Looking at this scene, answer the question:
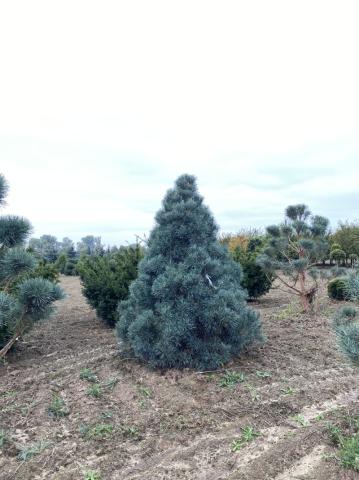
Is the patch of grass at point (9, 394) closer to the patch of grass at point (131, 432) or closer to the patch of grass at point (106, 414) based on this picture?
the patch of grass at point (106, 414)

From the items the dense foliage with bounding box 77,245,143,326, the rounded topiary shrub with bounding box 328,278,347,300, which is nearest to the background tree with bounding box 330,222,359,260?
the rounded topiary shrub with bounding box 328,278,347,300

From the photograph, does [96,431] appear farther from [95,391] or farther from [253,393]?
[253,393]

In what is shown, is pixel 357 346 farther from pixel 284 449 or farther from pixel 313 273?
pixel 313 273

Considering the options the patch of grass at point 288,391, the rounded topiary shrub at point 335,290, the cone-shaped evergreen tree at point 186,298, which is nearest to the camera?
the patch of grass at point 288,391

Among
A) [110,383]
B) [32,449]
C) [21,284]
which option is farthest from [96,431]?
[21,284]

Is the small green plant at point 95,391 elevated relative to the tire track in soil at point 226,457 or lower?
elevated

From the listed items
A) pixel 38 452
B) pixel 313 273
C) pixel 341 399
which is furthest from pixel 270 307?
pixel 38 452

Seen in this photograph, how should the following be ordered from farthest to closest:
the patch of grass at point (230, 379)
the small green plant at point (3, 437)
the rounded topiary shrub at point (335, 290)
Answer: the rounded topiary shrub at point (335, 290) < the patch of grass at point (230, 379) < the small green plant at point (3, 437)

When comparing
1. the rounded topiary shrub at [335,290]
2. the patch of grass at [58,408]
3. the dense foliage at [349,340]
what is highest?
the dense foliage at [349,340]

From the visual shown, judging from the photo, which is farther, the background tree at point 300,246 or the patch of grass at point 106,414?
the background tree at point 300,246

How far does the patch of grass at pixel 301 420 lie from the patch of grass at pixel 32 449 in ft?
6.02

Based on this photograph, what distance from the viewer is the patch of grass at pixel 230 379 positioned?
3.55m

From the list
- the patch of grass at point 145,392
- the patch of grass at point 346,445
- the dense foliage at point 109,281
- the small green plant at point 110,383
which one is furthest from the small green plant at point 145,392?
the dense foliage at point 109,281

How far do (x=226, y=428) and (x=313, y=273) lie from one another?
15.6 ft
